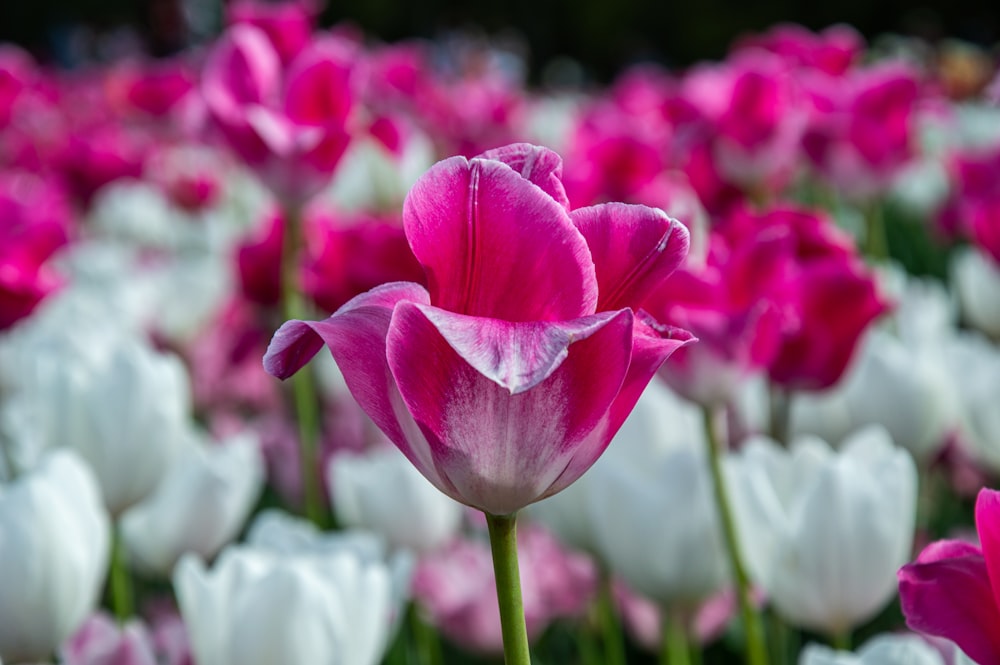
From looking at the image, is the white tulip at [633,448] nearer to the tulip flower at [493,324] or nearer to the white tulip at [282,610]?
the white tulip at [282,610]

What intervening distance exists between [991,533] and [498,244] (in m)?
0.20

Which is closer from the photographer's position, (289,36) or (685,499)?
(685,499)

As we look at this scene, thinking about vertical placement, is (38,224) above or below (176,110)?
above

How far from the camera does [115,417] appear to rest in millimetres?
977

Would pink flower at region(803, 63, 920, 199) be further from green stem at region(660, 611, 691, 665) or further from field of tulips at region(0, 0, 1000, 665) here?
green stem at region(660, 611, 691, 665)

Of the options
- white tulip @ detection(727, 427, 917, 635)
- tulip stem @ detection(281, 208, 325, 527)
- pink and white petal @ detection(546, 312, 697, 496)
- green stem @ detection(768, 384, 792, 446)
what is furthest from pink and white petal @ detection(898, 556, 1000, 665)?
tulip stem @ detection(281, 208, 325, 527)

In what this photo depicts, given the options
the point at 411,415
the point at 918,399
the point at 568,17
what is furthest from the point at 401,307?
the point at 568,17

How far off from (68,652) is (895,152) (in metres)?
1.24

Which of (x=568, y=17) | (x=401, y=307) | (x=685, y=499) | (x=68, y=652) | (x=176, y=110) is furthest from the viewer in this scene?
(x=568, y=17)

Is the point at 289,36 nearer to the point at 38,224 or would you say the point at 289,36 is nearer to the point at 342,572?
the point at 38,224

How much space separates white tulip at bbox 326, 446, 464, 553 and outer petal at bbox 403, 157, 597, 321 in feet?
2.17

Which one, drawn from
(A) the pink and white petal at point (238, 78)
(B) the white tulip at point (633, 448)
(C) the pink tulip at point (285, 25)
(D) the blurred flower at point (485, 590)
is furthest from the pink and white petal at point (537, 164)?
(C) the pink tulip at point (285, 25)

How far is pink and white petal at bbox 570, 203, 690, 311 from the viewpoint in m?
0.45

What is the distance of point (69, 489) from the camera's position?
80 centimetres
